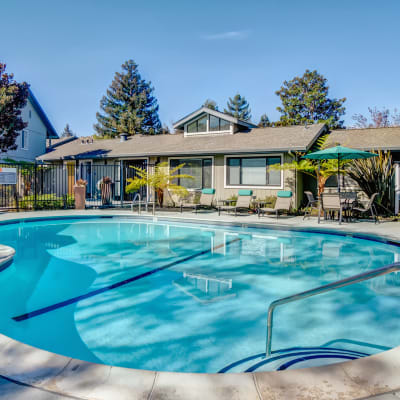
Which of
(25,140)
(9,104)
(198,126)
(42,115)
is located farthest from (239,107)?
(9,104)

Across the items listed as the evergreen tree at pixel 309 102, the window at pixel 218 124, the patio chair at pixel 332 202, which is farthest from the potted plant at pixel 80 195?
the evergreen tree at pixel 309 102

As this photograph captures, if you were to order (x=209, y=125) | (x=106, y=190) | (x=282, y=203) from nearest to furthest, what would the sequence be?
(x=282, y=203), (x=106, y=190), (x=209, y=125)

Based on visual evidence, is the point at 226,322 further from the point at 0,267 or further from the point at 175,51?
the point at 175,51

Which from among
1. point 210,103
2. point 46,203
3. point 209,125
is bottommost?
point 46,203

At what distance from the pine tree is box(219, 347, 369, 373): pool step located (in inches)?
1950

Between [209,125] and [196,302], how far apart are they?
540 inches

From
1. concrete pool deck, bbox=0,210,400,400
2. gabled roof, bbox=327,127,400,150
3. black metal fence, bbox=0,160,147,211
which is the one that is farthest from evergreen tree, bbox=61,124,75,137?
concrete pool deck, bbox=0,210,400,400

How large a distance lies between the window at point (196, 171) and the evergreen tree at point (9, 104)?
30.8ft

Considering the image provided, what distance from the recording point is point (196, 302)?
473cm

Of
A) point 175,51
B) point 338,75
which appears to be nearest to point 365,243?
point 175,51

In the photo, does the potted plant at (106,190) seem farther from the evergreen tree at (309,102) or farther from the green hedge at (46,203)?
the evergreen tree at (309,102)

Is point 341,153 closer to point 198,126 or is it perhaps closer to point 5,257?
point 198,126

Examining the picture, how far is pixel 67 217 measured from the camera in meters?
12.1

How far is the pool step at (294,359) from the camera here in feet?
9.95
